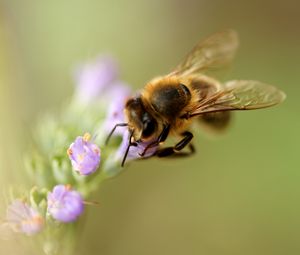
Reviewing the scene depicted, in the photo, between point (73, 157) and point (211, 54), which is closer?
point (73, 157)

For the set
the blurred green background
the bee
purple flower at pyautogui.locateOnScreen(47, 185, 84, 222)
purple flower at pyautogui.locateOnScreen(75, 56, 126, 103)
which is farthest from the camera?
the blurred green background

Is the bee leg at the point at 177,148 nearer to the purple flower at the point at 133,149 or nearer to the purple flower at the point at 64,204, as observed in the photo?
the purple flower at the point at 133,149

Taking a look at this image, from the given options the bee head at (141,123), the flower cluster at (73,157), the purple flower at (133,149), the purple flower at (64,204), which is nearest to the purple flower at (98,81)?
the flower cluster at (73,157)

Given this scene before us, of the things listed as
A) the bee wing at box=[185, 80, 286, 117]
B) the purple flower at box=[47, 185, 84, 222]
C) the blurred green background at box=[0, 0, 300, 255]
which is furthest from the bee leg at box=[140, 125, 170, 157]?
the blurred green background at box=[0, 0, 300, 255]

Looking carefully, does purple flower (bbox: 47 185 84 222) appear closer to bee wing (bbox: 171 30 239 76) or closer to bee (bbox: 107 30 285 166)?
bee (bbox: 107 30 285 166)

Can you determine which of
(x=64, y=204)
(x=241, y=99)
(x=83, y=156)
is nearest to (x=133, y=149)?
(x=83, y=156)

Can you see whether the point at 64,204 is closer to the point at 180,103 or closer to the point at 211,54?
the point at 180,103
